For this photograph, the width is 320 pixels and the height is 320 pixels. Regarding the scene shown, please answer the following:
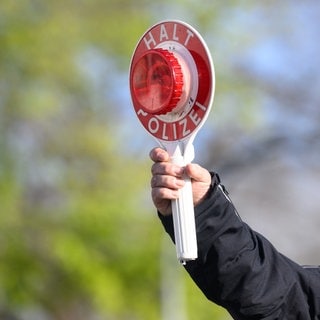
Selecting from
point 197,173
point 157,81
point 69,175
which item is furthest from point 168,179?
point 69,175

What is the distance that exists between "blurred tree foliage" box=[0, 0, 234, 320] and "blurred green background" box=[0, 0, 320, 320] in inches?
0.8

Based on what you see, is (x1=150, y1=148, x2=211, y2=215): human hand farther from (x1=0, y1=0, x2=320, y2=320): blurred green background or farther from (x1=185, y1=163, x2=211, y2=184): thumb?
(x1=0, y1=0, x2=320, y2=320): blurred green background

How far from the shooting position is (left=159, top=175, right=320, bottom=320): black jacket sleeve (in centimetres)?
325

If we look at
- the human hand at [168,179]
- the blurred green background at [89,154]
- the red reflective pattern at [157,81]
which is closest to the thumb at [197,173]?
the human hand at [168,179]

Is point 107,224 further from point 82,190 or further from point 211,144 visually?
point 211,144

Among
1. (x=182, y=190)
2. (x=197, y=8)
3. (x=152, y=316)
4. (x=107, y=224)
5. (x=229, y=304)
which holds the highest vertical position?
(x=197, y=8)

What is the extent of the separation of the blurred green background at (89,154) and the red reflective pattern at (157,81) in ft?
39.3

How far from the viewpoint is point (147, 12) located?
17.7 meters

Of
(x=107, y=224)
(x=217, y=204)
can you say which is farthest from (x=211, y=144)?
(x=217, y=204)

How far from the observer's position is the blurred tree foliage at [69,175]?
16406 mm

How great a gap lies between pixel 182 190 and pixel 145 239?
13550 mm

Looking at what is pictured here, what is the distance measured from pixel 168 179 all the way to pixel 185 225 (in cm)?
13

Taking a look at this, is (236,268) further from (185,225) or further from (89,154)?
(89,154)

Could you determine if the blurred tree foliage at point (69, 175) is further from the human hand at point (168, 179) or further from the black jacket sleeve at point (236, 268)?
the human hand at point (168, 179)
